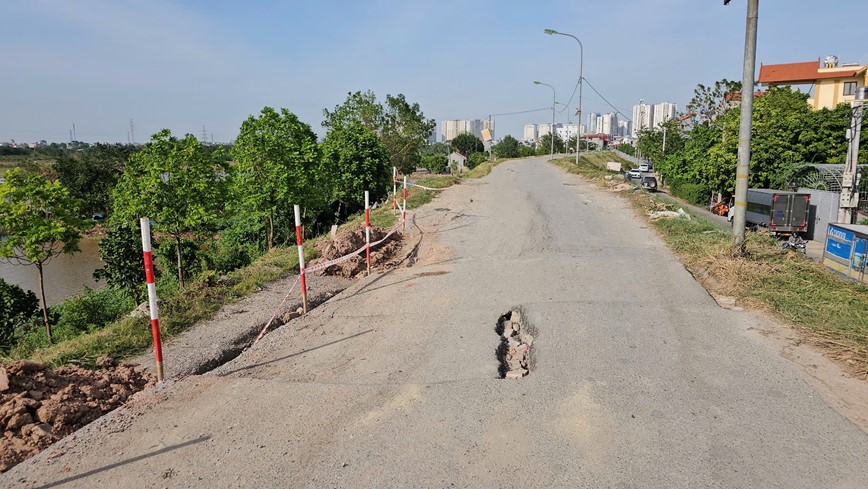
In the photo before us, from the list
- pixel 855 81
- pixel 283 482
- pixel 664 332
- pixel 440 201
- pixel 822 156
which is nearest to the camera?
pixel 283 482

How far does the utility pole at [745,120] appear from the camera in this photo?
8727mm

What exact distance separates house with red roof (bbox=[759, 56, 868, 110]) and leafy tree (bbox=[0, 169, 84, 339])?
194ft

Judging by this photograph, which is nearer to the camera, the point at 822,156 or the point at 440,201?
the point at 440,201

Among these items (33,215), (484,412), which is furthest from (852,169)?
(33,215)

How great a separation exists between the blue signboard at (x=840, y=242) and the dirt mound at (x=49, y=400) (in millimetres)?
11422

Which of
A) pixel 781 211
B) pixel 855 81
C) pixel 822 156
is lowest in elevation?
pixel 781 211

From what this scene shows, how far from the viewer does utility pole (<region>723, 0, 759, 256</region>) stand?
873 centimetres

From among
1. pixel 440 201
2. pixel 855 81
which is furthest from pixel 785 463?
pixel 855 81

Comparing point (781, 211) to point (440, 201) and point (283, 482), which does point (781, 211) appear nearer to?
point (440, 201)

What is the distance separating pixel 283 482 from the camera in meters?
3.58

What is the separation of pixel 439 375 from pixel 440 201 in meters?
Answer: 15.0

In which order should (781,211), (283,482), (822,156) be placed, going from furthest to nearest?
(822,156), (781,211), (283,482)

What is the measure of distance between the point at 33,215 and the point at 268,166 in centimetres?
790

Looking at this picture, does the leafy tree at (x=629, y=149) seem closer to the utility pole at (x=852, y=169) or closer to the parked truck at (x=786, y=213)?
the parked truck at (x=786, y=213)
